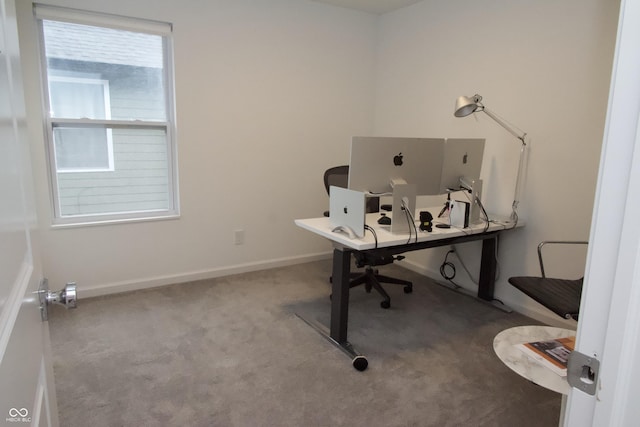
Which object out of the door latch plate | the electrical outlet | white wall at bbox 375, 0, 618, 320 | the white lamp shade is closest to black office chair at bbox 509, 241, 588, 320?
white wall at bbox 375, 0, 618, 320

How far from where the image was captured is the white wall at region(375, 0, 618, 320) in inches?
105

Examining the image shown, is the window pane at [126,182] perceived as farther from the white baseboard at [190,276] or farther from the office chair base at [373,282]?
the office chair base at [373,282]

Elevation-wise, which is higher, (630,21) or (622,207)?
(630,21)

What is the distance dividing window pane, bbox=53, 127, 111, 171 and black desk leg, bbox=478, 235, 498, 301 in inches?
123

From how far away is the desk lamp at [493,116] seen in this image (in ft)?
9.29

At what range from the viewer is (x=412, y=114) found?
3.98 m

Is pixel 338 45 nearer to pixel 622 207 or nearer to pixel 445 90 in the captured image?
pixel 445 90

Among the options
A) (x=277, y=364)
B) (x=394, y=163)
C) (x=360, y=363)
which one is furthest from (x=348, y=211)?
(x=277, y=364)

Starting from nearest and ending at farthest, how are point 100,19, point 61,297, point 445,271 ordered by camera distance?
point 61,297 → point 100,19 → point 445,271

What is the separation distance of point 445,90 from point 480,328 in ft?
6.70

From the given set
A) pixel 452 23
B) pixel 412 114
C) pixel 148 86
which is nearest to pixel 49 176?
pixel 148 86

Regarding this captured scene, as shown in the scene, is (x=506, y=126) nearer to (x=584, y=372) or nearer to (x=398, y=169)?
(x=398, y=169)

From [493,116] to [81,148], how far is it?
314 centimetres

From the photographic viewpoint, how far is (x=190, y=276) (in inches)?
145
